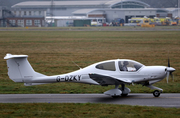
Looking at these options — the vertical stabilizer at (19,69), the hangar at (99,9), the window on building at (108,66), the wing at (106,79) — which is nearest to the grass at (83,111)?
the wing at (106,79)

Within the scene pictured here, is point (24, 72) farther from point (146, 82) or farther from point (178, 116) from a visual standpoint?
point (178, 116)

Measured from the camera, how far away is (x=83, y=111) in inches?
438

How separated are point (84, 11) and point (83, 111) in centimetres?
14697

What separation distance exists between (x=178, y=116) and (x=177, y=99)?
3.51 meters

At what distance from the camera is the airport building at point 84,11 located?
12712cm

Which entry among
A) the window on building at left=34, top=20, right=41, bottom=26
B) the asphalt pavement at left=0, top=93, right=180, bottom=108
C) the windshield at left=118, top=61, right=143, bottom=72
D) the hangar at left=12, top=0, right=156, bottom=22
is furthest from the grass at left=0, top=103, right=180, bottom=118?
the hangar at left=12, top=0, right=156, bottom=22

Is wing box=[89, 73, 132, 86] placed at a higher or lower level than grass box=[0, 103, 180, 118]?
higher

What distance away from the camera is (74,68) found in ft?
80.9

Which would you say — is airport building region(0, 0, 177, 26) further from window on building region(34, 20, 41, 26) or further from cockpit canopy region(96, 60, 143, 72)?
cockpit canopy region(96, 60, 143, 72)

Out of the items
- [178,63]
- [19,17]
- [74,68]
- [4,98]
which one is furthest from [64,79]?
[19,17]

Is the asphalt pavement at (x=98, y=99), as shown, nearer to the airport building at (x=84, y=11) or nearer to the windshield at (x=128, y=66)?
the windshield at (x=128, y=66)

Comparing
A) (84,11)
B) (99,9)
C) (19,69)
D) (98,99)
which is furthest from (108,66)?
(84,11)

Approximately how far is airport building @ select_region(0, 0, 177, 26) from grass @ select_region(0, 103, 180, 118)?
4503 inches

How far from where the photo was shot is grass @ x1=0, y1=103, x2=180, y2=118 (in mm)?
10492
